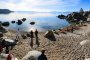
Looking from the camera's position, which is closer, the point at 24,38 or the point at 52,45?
the point at 52,45

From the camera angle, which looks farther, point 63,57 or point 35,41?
point 35,41

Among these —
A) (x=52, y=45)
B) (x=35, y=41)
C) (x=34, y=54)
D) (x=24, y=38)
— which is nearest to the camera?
(x=34, y=54)

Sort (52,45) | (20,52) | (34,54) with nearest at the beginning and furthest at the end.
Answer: (34,54)
(20,52)
(52,45)

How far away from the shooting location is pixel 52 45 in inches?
1538

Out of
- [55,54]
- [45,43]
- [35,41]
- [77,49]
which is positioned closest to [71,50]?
[77,49]

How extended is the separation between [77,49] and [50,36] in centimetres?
1185

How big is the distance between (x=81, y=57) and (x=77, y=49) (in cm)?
456

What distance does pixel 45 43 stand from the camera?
131 feet

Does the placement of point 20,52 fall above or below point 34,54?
below

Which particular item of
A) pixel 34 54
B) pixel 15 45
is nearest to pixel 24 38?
pixel 15 45

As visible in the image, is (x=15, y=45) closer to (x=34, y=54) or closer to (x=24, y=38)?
(x=24, y=38)

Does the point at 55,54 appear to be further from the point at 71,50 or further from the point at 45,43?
the point at 45,43

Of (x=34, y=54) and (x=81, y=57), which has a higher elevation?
(x=34, y=54)

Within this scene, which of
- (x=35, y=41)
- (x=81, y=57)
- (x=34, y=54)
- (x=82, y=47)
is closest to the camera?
(x=34, y=54)
